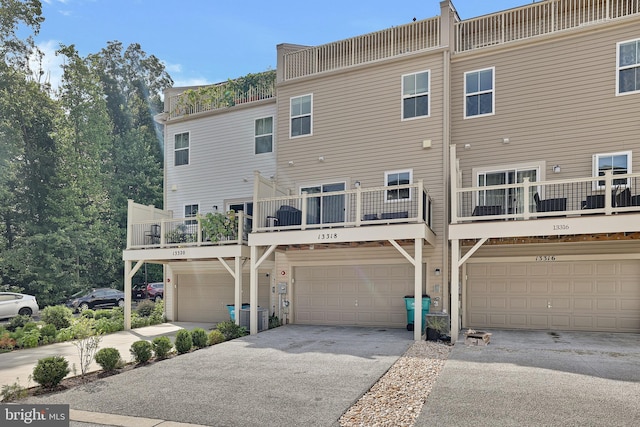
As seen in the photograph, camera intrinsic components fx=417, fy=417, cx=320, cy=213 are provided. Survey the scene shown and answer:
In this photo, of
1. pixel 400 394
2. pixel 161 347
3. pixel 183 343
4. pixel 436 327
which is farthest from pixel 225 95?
pixel 400 394

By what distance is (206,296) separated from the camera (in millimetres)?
15461

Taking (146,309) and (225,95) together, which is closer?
(225,95)

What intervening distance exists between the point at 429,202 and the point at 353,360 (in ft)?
17.8

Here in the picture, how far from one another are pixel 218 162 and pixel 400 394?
38.5 feet

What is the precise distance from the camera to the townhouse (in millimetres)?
10555

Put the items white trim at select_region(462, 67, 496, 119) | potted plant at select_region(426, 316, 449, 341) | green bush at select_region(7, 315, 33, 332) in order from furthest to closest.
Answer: green bush at select_region(7, 315, 33, 332) → white trim at select_region(462, 67, 496, 119) → potted plant at select_region(426, 316, 449, 341)

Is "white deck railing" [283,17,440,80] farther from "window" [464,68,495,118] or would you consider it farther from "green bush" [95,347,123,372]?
"green bush" [95,347,123,372]

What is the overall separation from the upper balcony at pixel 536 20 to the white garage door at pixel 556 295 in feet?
21.2

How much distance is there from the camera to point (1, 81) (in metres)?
22.9

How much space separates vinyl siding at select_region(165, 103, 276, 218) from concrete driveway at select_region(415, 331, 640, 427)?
9.24 meters

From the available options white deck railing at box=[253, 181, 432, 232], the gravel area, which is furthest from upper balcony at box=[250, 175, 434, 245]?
the gravel area

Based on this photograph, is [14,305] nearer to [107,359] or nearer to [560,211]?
[107,359]

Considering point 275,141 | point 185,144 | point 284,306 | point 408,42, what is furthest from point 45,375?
point 408,42

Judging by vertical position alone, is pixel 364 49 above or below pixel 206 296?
above
